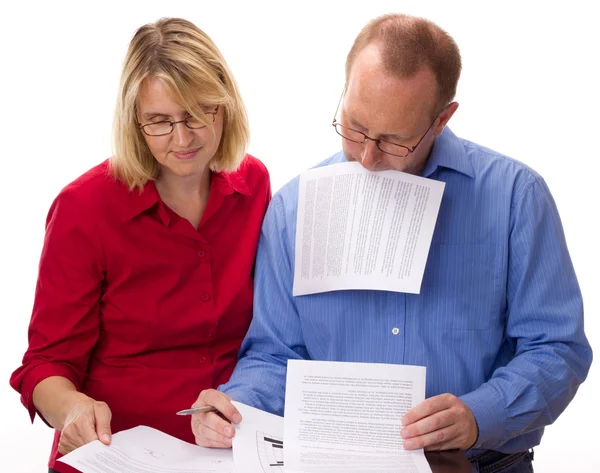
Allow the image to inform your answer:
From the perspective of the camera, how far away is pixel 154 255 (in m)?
2.07

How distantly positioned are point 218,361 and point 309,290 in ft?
0.99

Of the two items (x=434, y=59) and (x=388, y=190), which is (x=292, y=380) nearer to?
(x=388, y=190)

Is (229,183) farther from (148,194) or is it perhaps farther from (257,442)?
(257,442)

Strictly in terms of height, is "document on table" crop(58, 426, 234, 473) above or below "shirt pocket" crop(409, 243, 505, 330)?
below

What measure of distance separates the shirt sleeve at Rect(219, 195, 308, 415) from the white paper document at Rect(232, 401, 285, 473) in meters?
0.17

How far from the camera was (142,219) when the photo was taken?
2061 millimetres

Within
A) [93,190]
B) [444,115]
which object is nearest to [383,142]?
[444,115]

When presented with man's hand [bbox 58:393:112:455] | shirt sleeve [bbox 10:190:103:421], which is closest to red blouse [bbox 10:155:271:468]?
shirt sleeve [bbox 10:190:103:421]

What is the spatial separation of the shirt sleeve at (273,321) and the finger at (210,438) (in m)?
0.21

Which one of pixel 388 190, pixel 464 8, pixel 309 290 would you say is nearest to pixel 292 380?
pixel 309 290

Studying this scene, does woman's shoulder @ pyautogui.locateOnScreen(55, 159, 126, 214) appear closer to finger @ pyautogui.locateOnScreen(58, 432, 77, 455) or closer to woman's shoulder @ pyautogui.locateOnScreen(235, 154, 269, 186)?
woman's shoulder @ pyautogui.locateOnScreen(235, 154, 269, 186)

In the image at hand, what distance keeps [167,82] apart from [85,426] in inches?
28.6

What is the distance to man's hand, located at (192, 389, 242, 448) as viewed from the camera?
1.70m

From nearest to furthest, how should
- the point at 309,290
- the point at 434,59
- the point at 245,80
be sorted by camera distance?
1. the point at 434,59
2. the point at 309,290
3. the point at 245,80
